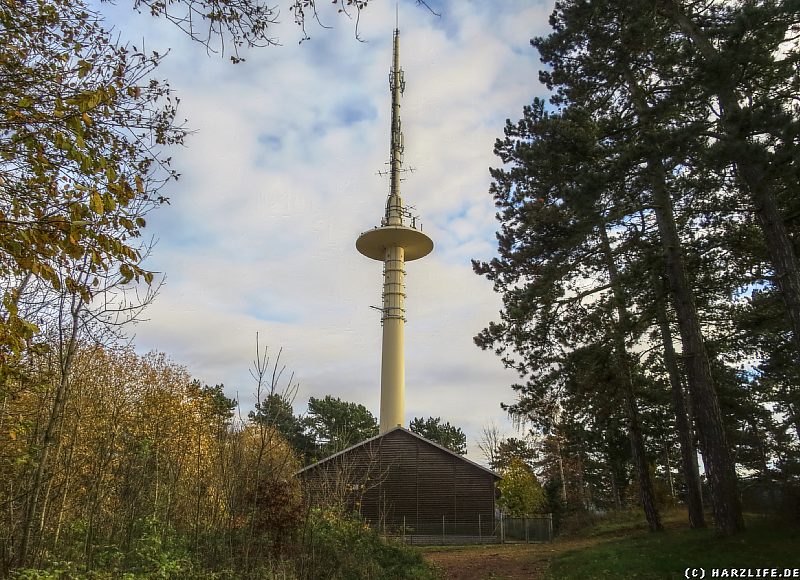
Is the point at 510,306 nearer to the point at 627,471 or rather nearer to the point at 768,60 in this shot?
the point at 768,60

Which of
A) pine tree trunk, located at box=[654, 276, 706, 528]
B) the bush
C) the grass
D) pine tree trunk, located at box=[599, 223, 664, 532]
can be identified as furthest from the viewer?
pine tree trunk, located at box=[599, 223, 664, 532]

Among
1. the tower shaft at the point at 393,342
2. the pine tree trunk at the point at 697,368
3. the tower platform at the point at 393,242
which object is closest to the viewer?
the pine tree trunk at the point at 697,368

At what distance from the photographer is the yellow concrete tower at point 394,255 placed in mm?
37688

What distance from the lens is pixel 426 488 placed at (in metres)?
29.7

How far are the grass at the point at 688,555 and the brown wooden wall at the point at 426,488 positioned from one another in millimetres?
13699

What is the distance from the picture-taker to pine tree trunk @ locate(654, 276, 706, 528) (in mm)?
15766

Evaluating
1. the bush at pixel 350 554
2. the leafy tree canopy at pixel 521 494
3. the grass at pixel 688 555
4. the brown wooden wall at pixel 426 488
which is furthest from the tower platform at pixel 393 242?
the grass at pixel 688 555

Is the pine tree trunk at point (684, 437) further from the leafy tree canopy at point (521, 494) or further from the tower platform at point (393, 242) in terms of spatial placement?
the tower platform at point (393, 242)

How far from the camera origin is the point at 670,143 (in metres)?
10.0

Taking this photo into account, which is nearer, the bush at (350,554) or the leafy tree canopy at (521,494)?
the bush at (350,554)

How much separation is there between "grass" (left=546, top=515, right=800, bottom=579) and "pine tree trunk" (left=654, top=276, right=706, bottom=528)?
78 centimetres

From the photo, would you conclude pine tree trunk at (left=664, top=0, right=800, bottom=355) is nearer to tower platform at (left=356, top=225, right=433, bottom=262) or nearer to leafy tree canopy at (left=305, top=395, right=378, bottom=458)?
tower platform at (left=356, top=225, right=433, bottom=262)

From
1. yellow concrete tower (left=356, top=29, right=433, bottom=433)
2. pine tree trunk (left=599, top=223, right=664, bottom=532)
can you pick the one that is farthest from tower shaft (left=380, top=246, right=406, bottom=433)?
pine tree trunk (left=599, top=223, right=664, bottom=532)

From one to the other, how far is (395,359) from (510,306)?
73.5 feet
